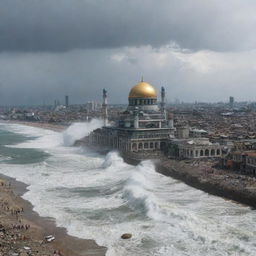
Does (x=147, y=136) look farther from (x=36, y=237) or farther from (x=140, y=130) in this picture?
(x=36, y=237)

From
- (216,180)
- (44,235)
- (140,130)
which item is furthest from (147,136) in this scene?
(44,235)

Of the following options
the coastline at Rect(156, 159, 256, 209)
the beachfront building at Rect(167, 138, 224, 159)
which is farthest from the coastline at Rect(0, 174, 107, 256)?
the beachfront building at Rect(167, 138, 224, 159)

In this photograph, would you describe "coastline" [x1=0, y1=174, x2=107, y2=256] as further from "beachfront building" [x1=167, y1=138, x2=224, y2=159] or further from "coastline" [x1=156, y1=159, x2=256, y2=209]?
"beachfront building" [x1=167, y1=138, x2=224, y2=159]

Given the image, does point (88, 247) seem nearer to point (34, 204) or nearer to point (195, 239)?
point (195, 239)

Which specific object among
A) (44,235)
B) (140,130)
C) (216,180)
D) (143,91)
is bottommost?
(44,235)

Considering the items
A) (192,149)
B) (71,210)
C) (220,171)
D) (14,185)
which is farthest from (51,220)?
(192,149)

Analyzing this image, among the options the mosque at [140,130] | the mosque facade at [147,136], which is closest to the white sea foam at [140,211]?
the mosque facade at [147,136]

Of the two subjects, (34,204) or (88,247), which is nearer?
(88,247)

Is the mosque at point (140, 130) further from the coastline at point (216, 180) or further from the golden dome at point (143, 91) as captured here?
the coastline at point (216, 180)
